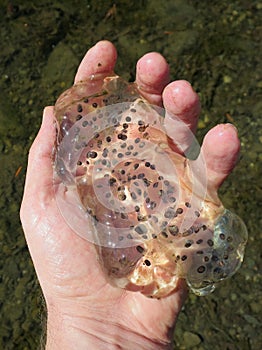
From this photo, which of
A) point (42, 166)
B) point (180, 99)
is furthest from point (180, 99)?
point (42, 166)

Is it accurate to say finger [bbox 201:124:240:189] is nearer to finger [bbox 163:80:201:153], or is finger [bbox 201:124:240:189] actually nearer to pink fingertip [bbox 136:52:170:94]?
finger [bbox 163:80:201:153]

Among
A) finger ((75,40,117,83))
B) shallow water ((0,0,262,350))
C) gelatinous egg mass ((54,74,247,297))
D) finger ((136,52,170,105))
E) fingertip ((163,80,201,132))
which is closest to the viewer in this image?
gelatinous egg mass ((54,74,247,297))

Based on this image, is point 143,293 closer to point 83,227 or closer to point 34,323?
point 83,227

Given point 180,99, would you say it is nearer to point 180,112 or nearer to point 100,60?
point 180,112

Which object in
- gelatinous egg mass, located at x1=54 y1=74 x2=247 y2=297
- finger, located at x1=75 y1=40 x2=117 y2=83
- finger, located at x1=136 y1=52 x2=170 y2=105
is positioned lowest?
gelatinous egg mass, located at x1=54 y1=74 x2=247 y2=297

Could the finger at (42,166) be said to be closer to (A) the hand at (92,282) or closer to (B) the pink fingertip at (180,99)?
(A) the hand at (92,282)

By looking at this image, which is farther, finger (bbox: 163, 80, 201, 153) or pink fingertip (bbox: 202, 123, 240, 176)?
finger (bbox: 163, 80, 201, 153)

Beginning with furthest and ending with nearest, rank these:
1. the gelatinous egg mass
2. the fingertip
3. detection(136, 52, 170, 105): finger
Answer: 1. detection(136, 52, 170, 105): finger
2. the fingertip
3. the gelatinous egg mass

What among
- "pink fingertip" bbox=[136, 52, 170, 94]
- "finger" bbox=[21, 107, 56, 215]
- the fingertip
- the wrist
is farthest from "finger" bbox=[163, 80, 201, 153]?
the wrist

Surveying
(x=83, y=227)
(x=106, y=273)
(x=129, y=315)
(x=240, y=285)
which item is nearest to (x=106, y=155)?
(x=83, y=227)
